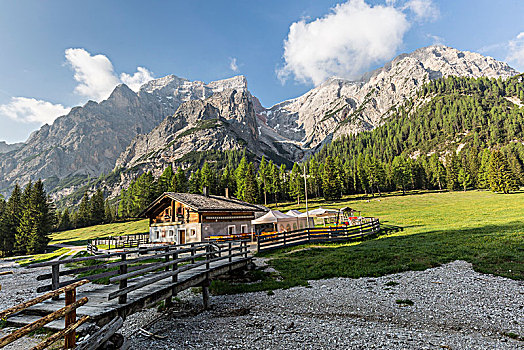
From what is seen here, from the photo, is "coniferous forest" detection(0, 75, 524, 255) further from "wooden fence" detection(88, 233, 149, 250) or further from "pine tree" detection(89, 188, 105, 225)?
"wooden fence" detection(88, 233, 149, 250)

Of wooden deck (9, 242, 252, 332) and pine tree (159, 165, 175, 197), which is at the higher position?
pine tree (159, 165, 175, 197)

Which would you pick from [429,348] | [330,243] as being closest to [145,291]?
[429,348]

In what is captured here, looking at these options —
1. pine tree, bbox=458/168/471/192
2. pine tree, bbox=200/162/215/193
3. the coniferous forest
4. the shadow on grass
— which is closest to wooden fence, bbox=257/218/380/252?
the shadow on grass

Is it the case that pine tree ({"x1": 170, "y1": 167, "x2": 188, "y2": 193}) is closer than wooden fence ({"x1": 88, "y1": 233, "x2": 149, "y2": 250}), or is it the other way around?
wooden fence ({"x1": 88, "y1": 233, "x2": 149, "y2": 250})

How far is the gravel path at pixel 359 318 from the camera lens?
24.8ft

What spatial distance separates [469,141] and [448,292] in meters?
186

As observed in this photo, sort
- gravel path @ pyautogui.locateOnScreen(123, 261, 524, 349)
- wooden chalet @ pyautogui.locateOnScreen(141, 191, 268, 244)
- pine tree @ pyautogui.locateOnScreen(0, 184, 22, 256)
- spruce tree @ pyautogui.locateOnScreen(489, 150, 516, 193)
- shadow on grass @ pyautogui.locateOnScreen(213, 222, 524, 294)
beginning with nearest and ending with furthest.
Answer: gravel path @ pyautogui.locateOnScreen(123, 261, 524, 349), shadow on grass @ pyautogui.locateOnScreen(213, 222, 524, 294), wooden chalet @ pyautogui.locateOnScreen(141, 191, 268, 244), pine tree @ pyautogui.locateOnScreen(0, 184, 22, 256), spruce tree @ pyautogui.locateOnScreen(489, 150, 516, 193)

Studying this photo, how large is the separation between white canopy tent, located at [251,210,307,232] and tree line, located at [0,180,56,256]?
46.4m

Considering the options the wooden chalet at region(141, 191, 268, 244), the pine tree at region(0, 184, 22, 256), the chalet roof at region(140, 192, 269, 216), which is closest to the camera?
the chalet roof at region(140, 192, 269, 216)

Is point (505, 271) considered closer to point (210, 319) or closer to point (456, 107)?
point (210, 319)

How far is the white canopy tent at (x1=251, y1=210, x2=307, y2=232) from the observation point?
32688 mm

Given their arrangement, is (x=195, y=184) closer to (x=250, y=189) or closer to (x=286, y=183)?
(x=250, y=189)

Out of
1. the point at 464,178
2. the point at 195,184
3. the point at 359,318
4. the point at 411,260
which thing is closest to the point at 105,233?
the point at 195,184

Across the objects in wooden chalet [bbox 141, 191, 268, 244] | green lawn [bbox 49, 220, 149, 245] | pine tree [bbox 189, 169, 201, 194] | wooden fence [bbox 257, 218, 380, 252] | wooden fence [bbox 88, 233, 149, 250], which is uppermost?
pine tree [bbox 189, 169, 201, 194]
